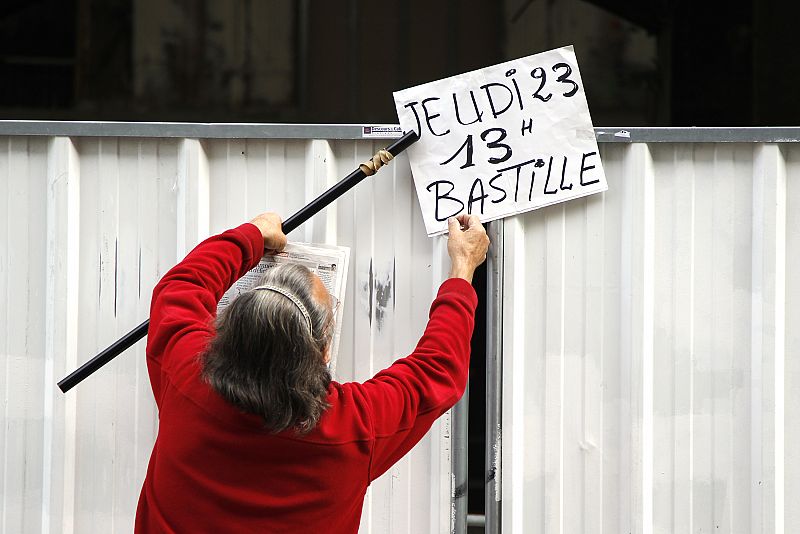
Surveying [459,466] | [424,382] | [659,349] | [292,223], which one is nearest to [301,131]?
[292,223]

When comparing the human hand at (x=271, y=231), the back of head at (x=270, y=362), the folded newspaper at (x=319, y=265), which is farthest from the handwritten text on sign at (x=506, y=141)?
the back of head at (x=270, y=362)

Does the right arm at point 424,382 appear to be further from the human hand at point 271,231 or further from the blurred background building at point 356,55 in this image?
the blurred background building at point 356,55

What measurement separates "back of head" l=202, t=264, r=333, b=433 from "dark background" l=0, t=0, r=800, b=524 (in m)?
0.70

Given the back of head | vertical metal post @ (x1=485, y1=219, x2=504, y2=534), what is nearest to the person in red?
the back of head

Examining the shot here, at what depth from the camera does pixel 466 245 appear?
1862 mm

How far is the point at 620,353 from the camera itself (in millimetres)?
1951

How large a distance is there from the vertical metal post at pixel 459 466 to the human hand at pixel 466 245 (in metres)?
0.35

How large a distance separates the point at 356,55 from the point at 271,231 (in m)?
0.53

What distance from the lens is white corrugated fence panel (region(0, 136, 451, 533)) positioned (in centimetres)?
200

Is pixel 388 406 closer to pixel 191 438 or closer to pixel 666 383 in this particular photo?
pixel 191 438

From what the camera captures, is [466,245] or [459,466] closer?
[466,245]

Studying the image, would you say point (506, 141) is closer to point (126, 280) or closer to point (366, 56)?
point (366, 56)

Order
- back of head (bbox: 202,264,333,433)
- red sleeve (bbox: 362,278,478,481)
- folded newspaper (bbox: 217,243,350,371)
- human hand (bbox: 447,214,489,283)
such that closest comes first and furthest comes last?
back of head (bbox: 202,264,333,433) < red sleeve (bbox: 362,278,478,481) < human hand (bbox: 447,214,489,283) < folded newspaper (bbox: 217,243,350,371)

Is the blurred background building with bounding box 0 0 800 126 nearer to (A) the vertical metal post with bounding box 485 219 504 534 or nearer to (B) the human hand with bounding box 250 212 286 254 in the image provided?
(B) the human hand with bounding box 250 212 286 254
